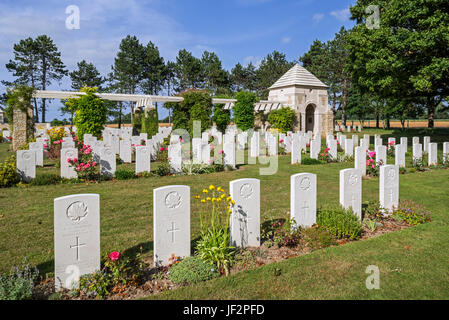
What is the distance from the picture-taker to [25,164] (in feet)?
31.1

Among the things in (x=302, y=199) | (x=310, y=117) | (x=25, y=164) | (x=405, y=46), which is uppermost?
(x=405, y=46)

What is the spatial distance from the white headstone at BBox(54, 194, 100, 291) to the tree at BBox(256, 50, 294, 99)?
51375 mm

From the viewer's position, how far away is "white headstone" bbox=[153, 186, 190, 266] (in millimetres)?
4195

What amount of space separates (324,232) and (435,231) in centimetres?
206

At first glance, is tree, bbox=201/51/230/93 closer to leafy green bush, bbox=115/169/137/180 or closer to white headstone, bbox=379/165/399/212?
leafy green bush, bbox=115/169/137/180

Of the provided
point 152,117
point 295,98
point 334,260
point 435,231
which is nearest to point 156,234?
point 334,260

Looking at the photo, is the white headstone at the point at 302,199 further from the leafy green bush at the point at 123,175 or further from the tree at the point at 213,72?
the tree at the point at 213,72

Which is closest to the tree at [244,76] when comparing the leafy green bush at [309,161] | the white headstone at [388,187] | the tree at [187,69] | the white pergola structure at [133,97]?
the tree at [187,69]

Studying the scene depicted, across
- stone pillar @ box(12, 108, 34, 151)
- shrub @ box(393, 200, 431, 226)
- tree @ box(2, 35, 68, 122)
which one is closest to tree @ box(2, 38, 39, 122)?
tree @ box(2, 35, 68, 122)

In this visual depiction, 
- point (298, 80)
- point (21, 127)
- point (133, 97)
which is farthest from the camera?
point (298, 80)

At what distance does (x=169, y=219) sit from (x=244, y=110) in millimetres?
25692

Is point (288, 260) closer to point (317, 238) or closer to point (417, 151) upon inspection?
point (317, 238)

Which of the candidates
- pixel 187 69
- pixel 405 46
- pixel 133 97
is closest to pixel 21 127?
pixel 133 97

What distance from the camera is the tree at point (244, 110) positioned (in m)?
29.2
